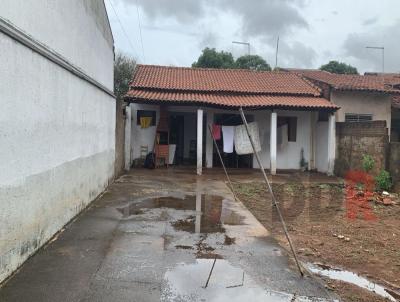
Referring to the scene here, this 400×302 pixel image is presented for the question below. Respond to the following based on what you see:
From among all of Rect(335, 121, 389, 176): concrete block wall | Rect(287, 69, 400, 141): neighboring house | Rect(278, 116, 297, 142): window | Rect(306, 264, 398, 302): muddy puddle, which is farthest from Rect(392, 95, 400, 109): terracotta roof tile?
Rect(306, 264, 398, 302): muddy puddle

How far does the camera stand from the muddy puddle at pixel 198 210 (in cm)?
707

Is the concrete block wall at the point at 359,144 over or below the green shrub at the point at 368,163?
over

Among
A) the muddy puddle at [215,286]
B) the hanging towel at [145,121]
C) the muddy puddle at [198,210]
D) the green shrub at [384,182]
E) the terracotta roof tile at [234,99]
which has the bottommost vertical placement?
the muddy puddle at [215,286]

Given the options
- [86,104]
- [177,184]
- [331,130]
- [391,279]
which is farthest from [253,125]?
[391,279]

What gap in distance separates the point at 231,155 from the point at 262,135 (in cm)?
167

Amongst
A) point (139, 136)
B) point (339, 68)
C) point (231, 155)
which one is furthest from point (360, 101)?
point (339, 68)

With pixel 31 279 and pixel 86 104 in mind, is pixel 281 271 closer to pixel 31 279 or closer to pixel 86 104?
pixel 31 279

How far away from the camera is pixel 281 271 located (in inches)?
194

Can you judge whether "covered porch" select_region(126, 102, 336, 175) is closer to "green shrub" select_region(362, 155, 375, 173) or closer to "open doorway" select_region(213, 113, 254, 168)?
"open doorway" select_region(213, 113, 254, 168)

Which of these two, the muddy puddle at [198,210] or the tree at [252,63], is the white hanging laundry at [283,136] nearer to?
the muddy puddle at [198,210]

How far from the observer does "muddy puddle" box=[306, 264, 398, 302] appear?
16.1ft

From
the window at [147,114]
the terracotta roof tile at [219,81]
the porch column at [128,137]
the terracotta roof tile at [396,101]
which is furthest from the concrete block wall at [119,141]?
the terracotta roof tile at [396,101]

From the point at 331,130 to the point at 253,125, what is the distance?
3088 millimetres

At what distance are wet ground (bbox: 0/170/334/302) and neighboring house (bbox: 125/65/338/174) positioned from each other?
820cm
